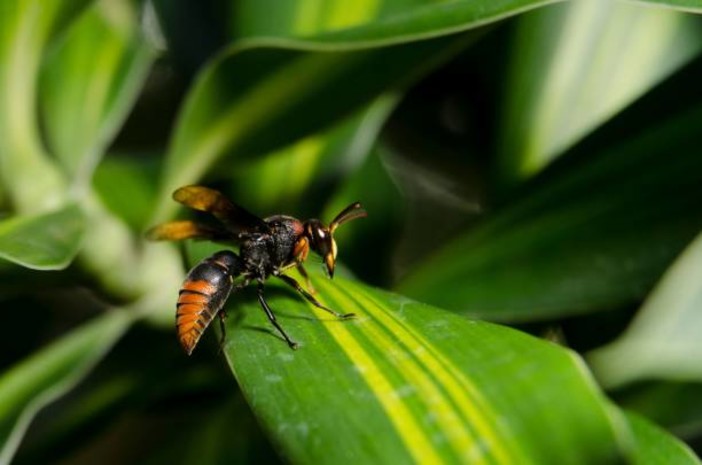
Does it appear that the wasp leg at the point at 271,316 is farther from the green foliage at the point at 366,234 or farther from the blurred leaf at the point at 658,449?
the blurred leaf at the point at 658,449

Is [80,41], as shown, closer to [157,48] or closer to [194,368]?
[157,48]

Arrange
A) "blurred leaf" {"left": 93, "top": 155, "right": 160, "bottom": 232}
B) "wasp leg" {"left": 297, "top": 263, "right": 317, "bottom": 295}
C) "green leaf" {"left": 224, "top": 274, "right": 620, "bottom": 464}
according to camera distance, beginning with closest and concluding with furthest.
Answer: "green leaf" {"left": 224, "top": 274, "right": 620, "bottom": 464}, "wasp leg" {"left": 297, "top": 263, "right": 317, "bottom": 295}, "blurred leaf" {"left": 93, "top": 155, "right": 160, "bottom": 232}

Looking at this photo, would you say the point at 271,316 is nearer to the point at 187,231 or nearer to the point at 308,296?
the point at 308,296

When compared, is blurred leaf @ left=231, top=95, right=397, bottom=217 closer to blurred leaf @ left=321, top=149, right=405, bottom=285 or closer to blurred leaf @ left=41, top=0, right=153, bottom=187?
blurred leaf @ left=321, top=149, right=405, bottom=285

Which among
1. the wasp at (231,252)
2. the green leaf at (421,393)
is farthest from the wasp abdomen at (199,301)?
the green leaf at (421,393)

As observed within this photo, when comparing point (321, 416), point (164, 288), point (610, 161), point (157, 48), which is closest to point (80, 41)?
point (157, 48)

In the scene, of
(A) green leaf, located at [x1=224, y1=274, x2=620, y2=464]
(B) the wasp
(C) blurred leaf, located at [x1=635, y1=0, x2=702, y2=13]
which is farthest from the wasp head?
(C) blurred leaf, located at [x1=635, y1=0, x2=702, y2=13]

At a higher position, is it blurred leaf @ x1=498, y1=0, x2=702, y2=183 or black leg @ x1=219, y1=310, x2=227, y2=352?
blurred leaf @ x1=498, y1=0, x2=702, y2=183
